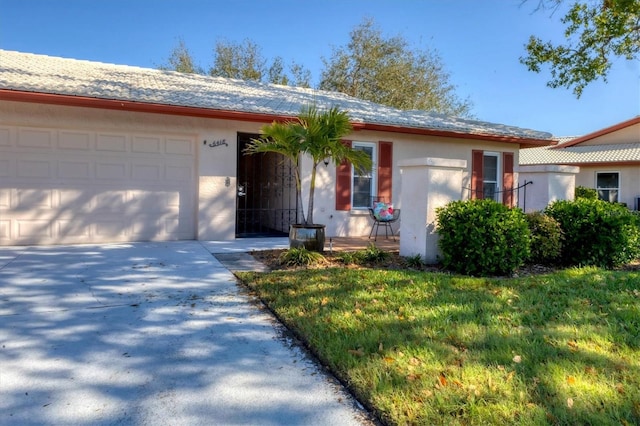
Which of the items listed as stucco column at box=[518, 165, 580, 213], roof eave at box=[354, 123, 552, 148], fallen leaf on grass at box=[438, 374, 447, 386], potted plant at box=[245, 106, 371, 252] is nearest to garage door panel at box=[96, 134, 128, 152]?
potted plant at box=[245, 106, 371, 252]

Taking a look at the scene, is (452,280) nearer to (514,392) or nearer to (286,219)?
(514,392)

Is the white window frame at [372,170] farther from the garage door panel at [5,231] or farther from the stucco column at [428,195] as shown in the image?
the garage door panel at [5,231]

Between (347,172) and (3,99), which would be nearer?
(3,99)

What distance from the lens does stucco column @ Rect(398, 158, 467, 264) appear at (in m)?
6.50

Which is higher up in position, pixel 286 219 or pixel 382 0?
pixel 382 0

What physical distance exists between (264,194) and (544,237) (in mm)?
7666

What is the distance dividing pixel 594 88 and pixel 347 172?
868cm

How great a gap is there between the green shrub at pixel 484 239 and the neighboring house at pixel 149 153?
13.7 ft

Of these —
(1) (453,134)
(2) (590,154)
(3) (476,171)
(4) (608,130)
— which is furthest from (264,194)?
(4) (608,130)

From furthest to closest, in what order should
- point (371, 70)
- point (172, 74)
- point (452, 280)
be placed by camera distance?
point (371, 70), point (172, 74), point (452, 280)

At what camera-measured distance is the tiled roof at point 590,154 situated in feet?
61.3

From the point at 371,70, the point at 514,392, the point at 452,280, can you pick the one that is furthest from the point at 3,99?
the point at 371,70

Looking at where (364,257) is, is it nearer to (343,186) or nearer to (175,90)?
(343,186)

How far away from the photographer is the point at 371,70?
80.0 ft
